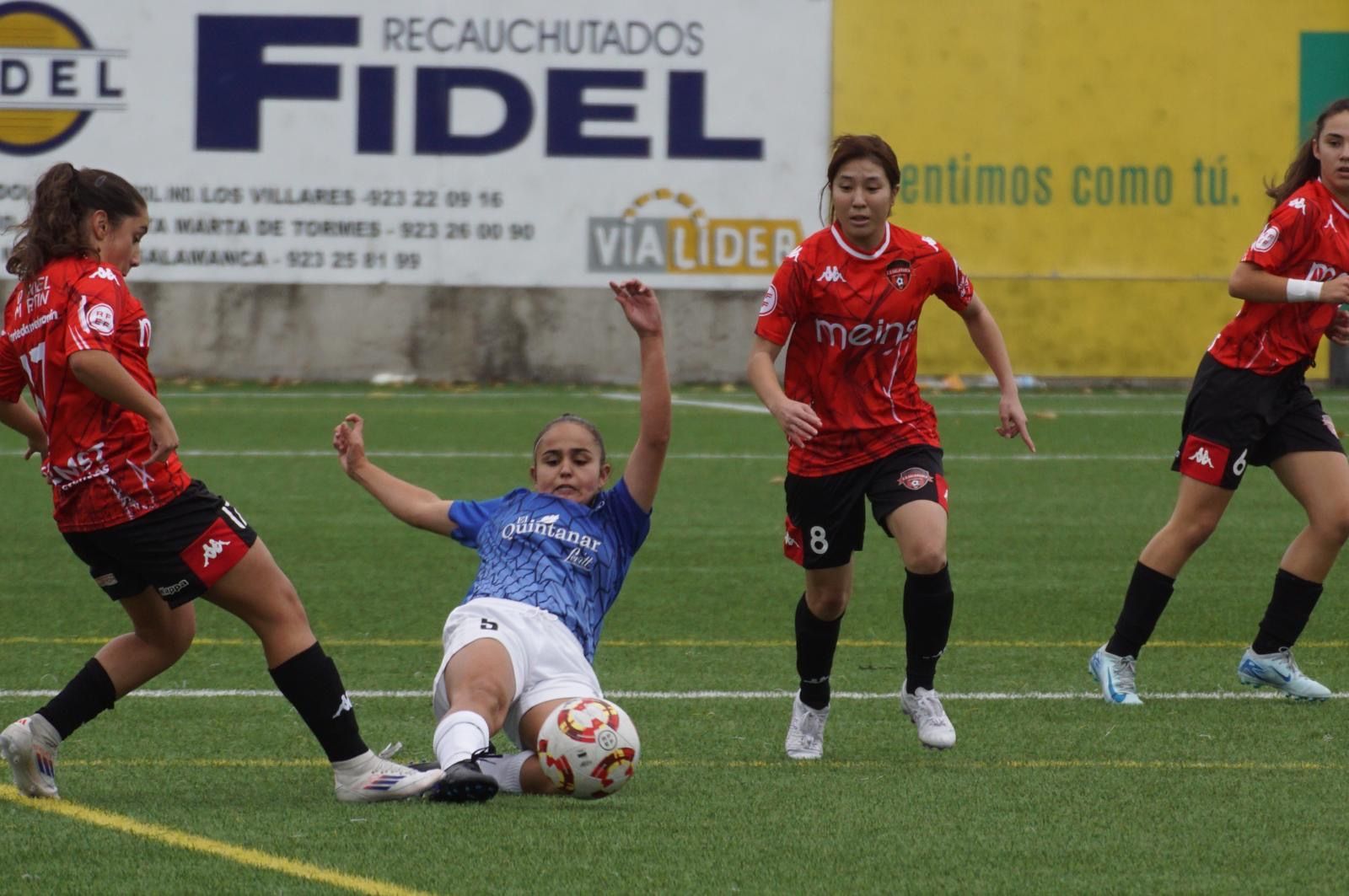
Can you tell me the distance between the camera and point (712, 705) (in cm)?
705

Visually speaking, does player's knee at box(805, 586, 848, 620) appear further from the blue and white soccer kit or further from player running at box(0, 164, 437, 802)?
player running at box(0, 164, 437, 802)

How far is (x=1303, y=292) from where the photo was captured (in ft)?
22.5

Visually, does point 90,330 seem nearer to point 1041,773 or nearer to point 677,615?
point 1041,773

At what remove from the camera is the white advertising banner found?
2216cm

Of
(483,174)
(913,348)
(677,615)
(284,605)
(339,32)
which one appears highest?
(339,32)

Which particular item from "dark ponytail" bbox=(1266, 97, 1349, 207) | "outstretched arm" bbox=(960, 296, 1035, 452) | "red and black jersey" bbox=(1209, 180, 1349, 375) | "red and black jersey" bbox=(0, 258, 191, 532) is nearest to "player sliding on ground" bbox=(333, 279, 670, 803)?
"red and black jersey" bbox=(0, 258, 191, 532)

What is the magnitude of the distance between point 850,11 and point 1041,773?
58.3 feet

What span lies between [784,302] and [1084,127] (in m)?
17.0

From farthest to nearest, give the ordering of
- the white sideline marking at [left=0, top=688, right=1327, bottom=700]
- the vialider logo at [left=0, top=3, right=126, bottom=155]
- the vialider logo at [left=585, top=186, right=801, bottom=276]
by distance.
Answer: the vialider logo at [left=585, top=186, right=801, bottom=276] < the vialider logo at [left=0, top=3, right=126, bottom=155] < the white sideline marking at [left=0, top=688, right=1327, bottom=700]

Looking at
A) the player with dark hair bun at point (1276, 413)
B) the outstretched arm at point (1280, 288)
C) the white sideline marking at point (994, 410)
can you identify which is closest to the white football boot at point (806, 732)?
the player with dark hair bun at point (1276, 413)

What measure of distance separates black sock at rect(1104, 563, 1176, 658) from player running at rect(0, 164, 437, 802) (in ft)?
9.46

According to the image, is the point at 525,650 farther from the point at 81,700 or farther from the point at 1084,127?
the point at 1084,127

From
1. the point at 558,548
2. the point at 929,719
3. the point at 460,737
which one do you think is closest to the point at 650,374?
the point at 558,548

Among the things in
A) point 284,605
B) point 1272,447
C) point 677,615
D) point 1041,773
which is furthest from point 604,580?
point 677,615
